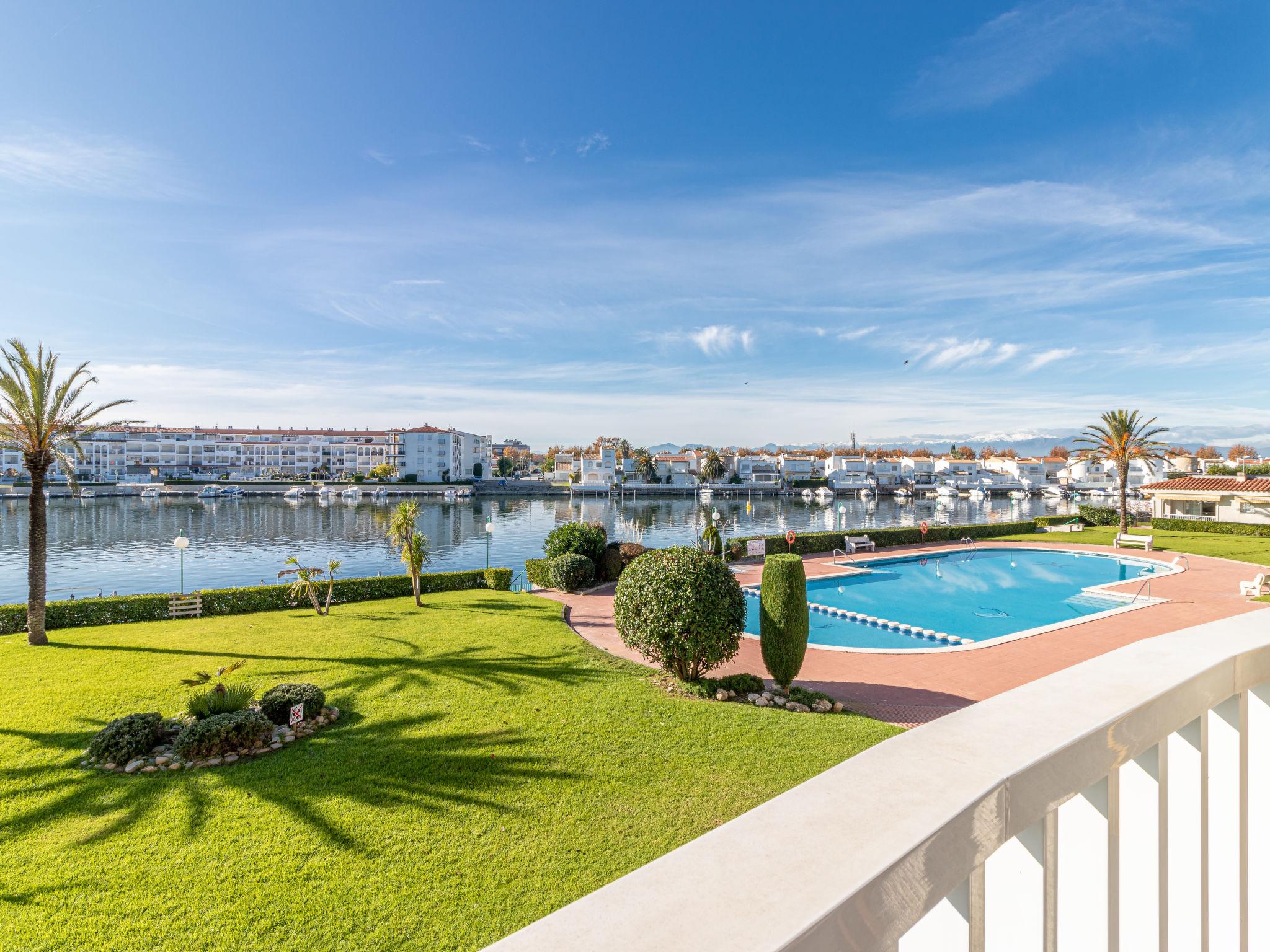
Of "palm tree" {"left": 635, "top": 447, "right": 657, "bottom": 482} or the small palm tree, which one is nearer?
the small palm tree

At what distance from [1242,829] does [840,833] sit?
1.17m

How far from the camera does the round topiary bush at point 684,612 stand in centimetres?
1011

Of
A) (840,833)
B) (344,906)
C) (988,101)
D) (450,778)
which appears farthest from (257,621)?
(988,101)

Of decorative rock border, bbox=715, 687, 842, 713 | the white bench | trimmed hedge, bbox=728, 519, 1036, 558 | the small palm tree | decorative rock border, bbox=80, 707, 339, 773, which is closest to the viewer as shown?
decorative rock border, bbox=80, 707, 339, 773

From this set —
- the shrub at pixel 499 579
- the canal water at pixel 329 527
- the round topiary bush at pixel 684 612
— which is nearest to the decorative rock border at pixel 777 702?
the round topiary bush at pixel 684 612

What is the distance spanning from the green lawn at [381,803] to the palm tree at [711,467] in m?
90.2

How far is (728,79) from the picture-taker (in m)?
18.7

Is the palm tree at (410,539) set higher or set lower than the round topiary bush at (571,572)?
higher

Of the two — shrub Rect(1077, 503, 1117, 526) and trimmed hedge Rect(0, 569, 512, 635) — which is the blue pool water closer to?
trimmed hedge Rect(0, 569, 512, 635)

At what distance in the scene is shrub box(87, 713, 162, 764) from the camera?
7418mm

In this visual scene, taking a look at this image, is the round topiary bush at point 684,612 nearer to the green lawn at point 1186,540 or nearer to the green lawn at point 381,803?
the green lawn at point 381,803

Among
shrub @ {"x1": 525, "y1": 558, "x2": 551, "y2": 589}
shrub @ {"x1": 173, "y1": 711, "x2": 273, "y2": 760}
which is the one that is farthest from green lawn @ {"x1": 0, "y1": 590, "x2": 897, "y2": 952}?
shrub @ {"x1": 525, "y1": 558, "x2": 551, "y2": 589}

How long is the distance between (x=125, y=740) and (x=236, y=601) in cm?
1114

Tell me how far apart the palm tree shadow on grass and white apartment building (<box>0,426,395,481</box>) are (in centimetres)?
10780
